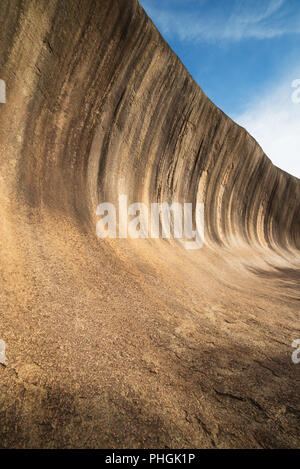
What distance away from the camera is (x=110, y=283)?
3119mm

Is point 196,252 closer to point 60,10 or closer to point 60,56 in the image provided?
point 60,56

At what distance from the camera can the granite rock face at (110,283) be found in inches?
56.7

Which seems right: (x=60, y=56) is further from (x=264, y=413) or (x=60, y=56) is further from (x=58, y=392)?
(x=264, y=413)

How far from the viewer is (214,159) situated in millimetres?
8984

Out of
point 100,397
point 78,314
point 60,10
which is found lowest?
point 100,397

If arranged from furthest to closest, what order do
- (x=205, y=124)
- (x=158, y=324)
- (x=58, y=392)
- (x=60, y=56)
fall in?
(x=205, y=124)
(x=60, y=56)
(x=158, y=324)
(x=58, y=392)

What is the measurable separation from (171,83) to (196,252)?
15.6 feet

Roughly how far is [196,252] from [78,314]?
4905 millimetres

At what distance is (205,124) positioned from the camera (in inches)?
309

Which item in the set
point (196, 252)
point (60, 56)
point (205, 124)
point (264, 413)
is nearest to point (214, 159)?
point (205, 124)

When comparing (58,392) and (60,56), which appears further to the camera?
(60,56)

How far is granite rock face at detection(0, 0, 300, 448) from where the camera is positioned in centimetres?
144

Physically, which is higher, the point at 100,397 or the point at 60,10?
the point at 60,10

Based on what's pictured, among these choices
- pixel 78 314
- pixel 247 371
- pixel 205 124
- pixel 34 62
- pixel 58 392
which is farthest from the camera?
pixel 205 124
